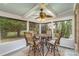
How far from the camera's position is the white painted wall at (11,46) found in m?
2.25

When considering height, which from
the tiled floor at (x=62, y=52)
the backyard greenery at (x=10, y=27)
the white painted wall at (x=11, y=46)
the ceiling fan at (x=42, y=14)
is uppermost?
the ceiling fan at (x=42, y=14)

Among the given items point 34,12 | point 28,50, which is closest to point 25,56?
point 28,50

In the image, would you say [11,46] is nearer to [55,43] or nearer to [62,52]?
[55,43]

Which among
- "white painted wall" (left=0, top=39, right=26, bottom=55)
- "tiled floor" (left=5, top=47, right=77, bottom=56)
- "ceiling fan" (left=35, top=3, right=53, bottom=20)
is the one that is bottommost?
"tiled floor" (left=5, top=47, right=77, bottom=56)

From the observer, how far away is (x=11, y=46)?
2277 mm

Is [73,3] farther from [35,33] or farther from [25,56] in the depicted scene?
[25,56]

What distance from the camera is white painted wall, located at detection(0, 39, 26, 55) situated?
2254mm

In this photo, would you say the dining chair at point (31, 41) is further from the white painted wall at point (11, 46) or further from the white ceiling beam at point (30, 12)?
the white ceiling beam at point (30, 12)

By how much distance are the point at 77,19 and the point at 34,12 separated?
75 cm

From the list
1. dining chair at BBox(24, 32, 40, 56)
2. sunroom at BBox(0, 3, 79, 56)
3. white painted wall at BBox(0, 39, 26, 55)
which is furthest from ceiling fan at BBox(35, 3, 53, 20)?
white painted wall at BBox(0, 39, 26, 55)

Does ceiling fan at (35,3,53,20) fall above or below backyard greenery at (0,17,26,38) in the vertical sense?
above

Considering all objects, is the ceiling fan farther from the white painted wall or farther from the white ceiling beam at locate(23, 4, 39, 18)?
the white painted wall

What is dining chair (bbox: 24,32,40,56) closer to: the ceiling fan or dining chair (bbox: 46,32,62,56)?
dining chair (bbox: 46,32,62,56)

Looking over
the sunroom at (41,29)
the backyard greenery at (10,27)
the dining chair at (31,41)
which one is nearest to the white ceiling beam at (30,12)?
the sunroom at (41,29)
